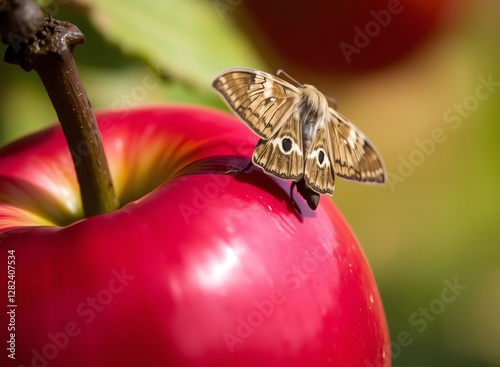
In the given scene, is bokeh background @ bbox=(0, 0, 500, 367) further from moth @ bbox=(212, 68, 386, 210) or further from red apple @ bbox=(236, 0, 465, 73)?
moth @ bbox=(212, 68, 386, 210)

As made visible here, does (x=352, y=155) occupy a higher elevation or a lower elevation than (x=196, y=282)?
higher

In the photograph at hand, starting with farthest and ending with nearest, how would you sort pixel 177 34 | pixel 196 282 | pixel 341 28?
pixel 341 28
pixel 177 34
pixel 196 282

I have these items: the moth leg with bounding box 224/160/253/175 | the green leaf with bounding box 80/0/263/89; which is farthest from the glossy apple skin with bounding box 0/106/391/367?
the green leaf with bounding box 80/0/263/89

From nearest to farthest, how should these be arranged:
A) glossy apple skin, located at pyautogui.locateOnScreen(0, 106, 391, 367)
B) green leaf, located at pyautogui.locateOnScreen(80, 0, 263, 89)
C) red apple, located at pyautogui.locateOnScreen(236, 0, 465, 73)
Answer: glossy apple skin, located at pyautogui.locateOnScreen(0, 106, 391, 367) < green leaf, located at pyautogui.locateOnScreen(80, 0, 263, 89) < red apple, located at pyautogui.locateOnScreen(236, 0, 465, 73)

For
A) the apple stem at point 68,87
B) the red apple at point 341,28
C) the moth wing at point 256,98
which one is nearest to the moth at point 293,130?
the moth wing at point 256,98

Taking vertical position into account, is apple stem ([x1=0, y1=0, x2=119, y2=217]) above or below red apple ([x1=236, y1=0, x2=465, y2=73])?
below

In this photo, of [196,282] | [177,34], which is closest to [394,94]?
[177,34]

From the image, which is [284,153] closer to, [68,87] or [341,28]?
[68,87]
